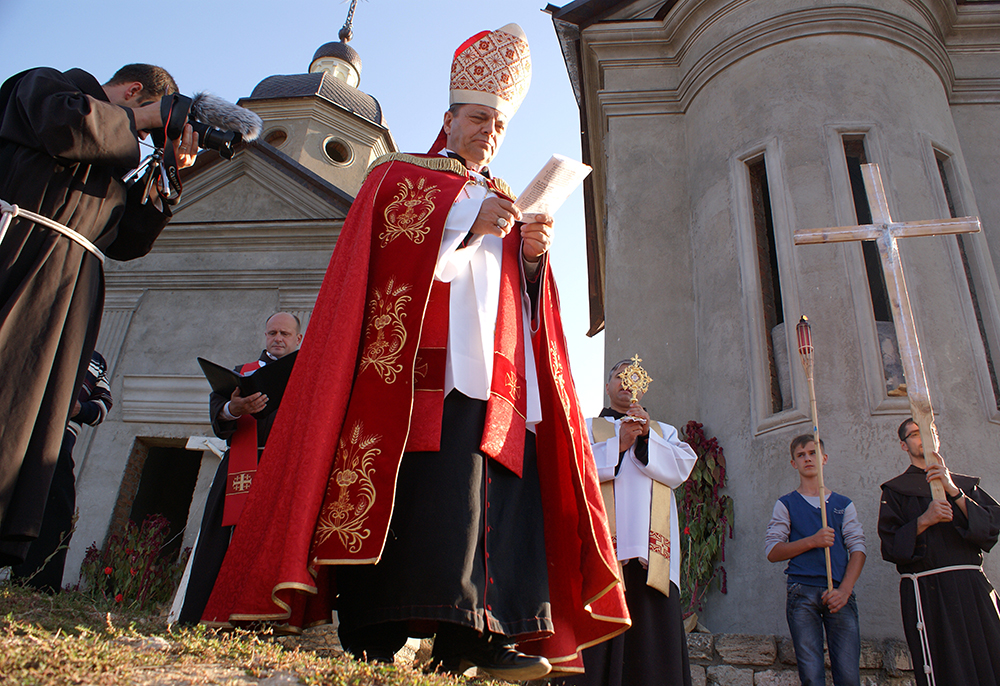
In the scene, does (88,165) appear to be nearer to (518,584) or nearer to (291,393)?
(291,393)

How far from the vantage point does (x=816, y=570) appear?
200 inches

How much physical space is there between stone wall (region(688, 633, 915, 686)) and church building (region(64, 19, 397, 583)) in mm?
5350

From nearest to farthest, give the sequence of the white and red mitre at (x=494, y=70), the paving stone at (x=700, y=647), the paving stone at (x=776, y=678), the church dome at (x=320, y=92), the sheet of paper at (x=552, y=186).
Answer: the sheet of paper at (x=552, y=186)
the white and red mitre at (x=494, y=70)
the paving stone at (x=776, y=678)
the paving stone at (x=700, y=647)
the church dome at (x=320, y=92)

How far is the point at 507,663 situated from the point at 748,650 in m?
3.23

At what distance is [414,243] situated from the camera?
3.24 m

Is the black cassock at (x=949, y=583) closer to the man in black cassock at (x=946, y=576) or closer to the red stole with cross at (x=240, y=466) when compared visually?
the man in black cassock at (x=946, y=576)

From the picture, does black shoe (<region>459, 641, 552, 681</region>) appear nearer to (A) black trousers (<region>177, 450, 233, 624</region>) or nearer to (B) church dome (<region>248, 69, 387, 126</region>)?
(A) black trousers (<region>177, 450, 233, 624</region>)

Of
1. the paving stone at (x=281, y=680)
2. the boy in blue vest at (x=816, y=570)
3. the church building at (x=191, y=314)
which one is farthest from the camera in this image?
the church building at (x=191, y=314)

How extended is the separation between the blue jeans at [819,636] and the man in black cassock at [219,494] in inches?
131

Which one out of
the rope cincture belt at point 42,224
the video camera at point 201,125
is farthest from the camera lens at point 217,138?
the rope cincture belt at point 42,224

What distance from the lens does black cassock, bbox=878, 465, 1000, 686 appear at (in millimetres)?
4551

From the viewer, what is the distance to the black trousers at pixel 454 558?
8.35 ft

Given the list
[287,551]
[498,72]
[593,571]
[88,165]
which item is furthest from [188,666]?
[498,72]

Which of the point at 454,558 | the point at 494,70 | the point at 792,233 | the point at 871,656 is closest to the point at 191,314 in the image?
the point at 792,233
